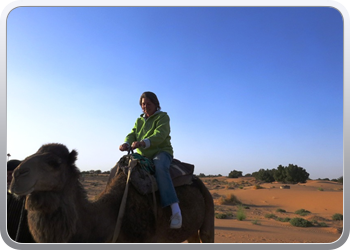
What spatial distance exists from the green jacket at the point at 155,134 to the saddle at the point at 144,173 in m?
0.23

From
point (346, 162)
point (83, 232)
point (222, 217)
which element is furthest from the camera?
point (222, 217)

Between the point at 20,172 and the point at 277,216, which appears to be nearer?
the point at 20,172

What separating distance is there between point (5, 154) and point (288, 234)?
37.7 feet

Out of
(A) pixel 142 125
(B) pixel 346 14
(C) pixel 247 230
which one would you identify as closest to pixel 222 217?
(C) pixel 247 230

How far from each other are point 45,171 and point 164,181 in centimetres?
185

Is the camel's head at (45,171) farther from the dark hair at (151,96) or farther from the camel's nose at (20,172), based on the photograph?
the dark hair at (151,96)

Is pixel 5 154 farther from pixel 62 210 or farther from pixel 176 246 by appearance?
pixel 176 246

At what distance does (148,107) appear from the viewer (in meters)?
4.68

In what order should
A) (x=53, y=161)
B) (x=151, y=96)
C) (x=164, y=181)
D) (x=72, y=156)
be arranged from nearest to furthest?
(x=53, y=161)
(x=72, y=156)
(x=164, y=181)
(x=151, y=96)

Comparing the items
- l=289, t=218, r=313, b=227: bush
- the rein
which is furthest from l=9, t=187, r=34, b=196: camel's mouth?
l=289, t=218, r=313, b=227: bush

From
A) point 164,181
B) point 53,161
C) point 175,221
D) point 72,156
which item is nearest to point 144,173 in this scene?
point 164,181

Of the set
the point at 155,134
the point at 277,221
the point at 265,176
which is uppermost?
the point at 155,134

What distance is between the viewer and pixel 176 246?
3.74 metres

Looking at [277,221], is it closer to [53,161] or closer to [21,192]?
[53,161]
